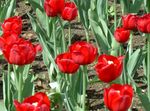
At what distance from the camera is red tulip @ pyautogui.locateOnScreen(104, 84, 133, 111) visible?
5.18 feet

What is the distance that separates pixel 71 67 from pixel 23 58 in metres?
0.19

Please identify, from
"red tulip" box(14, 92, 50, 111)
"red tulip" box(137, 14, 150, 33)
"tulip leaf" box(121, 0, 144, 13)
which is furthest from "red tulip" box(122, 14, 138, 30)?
"red tulip" box(14, 92, 50, 111)

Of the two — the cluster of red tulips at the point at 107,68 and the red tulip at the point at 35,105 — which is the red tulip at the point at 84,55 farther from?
the red tulip at the point at 35,105

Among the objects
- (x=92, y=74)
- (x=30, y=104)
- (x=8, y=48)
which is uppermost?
(x=8, y=48)

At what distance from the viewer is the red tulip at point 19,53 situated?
186 cm

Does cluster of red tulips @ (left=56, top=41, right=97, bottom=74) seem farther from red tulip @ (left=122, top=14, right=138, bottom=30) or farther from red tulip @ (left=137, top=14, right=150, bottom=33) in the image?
red tulip @ (left=122, top=14, right=138, bottom=30)

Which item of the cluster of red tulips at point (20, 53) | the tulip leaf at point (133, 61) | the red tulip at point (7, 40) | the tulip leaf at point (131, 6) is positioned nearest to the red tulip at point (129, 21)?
the tulip leaf at point (133, 61)

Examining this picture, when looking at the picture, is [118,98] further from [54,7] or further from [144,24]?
[54,7]

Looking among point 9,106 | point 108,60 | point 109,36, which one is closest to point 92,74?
point 109,36

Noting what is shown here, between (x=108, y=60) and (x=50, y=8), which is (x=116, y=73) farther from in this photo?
(x=50, y=8)

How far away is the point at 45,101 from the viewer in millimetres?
1605

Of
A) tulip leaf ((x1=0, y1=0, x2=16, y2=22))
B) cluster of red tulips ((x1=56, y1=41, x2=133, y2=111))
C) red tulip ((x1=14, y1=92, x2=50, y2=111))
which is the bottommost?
red tulip ((x1=14, y1=92, x2=50, y2=111))

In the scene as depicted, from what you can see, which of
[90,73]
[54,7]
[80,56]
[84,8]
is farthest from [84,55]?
[90,73]

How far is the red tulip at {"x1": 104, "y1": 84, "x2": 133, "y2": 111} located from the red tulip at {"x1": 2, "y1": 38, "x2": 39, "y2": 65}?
0.39 m
